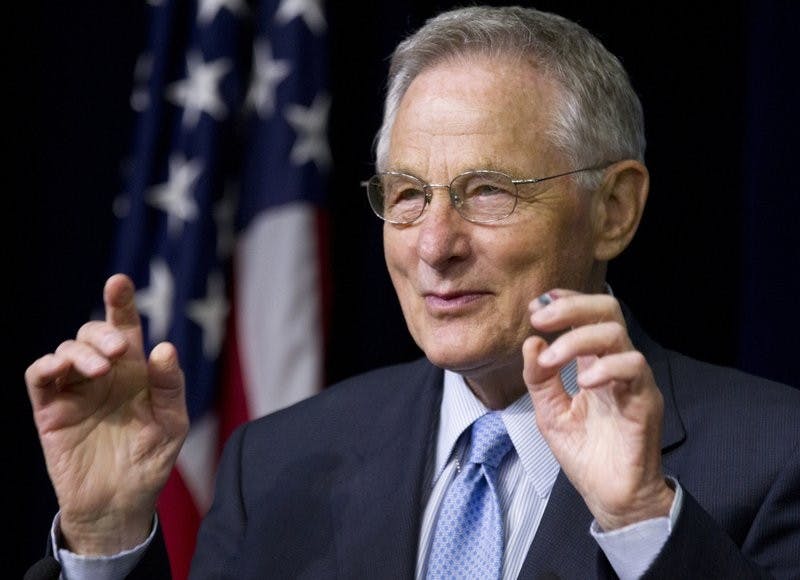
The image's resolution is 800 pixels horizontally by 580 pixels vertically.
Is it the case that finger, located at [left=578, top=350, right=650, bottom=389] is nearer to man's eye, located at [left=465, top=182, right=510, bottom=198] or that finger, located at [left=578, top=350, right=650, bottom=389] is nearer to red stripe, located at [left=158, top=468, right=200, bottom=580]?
man's eye, located at [left=465, top=182, right=510, bottom=198]

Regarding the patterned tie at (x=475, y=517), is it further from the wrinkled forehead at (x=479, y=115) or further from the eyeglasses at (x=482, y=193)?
the wrinkled forehead at (x=479, y=115)

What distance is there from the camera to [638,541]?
1.66 meters

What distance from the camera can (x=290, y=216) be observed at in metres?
3.06

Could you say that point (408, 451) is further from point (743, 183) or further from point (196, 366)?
point (743, 183)

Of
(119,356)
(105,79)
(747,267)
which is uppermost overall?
(105,79)

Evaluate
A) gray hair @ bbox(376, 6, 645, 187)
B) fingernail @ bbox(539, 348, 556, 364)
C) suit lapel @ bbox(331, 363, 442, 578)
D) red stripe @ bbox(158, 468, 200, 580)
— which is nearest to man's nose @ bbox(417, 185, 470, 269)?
gray hair @ bbox(376, 6, 645, 187)

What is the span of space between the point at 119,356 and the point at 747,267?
159 centimetres

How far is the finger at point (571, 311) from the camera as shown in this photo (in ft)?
5.23

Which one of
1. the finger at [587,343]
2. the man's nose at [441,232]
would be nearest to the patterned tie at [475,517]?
the man's nose at [441,232]

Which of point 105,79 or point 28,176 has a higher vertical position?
point 105,79

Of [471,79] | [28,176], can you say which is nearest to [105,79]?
[28,176]

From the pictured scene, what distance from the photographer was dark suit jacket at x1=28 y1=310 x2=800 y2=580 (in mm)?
1871

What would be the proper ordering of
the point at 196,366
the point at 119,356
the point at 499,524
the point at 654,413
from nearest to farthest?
the point at 654,413 < the point at 119,356 < the point at 499,524 < the point at 196,366

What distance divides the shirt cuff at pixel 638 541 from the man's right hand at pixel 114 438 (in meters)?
0.75
